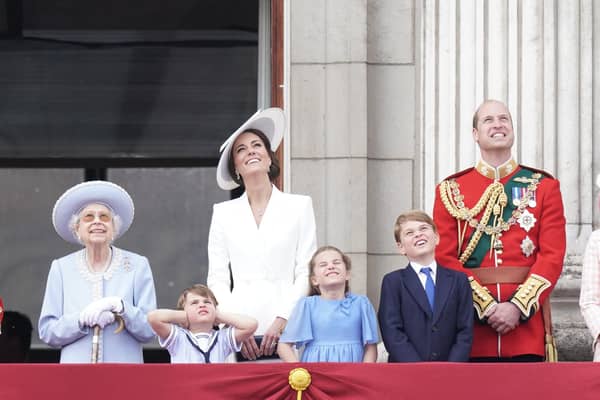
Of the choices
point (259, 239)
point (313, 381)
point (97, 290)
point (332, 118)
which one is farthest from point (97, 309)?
point (332, 118)

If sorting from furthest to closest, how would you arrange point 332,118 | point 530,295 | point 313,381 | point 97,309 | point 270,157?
point 332,118 < point 270,157 < point 530,295 < point 97,309 < point 313,381

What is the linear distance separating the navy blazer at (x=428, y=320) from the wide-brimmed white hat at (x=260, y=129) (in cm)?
110

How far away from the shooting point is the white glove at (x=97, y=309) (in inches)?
300

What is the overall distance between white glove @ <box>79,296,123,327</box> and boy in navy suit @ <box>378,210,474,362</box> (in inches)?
48.5

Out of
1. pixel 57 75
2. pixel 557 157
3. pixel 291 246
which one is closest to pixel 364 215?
pixel 557 157

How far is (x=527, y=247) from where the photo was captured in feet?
26.2

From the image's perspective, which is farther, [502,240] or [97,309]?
[502,240]

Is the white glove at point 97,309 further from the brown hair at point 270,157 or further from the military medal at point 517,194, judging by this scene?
the military medal at point 517,194

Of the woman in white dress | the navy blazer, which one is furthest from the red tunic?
the woman in white dress

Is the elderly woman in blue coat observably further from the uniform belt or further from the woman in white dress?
the uniform belt

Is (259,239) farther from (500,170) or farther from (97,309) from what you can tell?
(500,170)

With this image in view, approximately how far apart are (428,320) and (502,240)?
0.64 metres

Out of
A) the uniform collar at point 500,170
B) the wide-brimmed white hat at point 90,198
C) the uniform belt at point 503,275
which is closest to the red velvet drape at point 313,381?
the uniform belt at point 503,275

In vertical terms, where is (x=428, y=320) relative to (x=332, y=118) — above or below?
below
